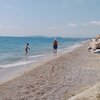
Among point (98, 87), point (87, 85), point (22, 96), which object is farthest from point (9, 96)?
point (98, 87)

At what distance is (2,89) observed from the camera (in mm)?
12008

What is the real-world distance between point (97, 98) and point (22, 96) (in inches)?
174

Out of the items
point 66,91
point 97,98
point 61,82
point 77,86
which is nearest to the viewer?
point 97,98

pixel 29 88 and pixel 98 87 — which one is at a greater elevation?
pixel 98 87

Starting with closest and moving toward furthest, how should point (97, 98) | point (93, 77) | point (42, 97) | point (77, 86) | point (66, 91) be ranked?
1. point (97, 98)
2. point (42, 97)
3. point (66, 91)
4. point (77, 86)
5. point (93, 77)

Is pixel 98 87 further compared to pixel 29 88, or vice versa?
pixel 29 88

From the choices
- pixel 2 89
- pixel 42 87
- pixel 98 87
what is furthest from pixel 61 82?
pixel 98 87

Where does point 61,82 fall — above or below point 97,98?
below

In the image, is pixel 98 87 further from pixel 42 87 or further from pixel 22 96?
pixel 42 87

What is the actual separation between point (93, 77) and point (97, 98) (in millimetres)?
7096

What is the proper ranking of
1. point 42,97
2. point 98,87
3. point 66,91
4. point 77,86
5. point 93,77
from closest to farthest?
point 98,87, point 42,97, point 66,91, point 77,86, point 93,77

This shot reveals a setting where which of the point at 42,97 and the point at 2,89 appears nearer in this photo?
the point at 42,97

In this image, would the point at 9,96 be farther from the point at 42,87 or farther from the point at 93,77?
the point at 93,77

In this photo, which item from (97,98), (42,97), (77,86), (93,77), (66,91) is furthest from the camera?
(93,77)
